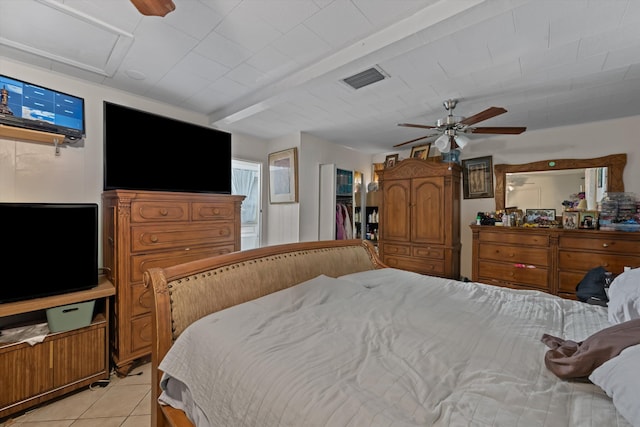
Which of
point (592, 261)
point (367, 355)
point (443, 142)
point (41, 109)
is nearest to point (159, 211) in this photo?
point (41, 109)

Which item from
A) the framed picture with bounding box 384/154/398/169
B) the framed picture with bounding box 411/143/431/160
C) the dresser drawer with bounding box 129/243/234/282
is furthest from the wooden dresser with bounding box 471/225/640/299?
the dresser drawer with bounding box 129/243/234/282

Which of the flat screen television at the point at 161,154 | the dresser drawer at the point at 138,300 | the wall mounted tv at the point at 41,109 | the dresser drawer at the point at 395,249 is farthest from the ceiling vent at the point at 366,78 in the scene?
the dresser drawer at the point at 395,249

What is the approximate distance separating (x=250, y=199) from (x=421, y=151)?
287cm

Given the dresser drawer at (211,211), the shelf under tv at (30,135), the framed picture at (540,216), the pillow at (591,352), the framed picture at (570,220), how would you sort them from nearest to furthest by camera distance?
the pillow at (591,352) → the shelf under tv at (30,135) → the dresser drawer at (211,211) → the framed picture at (570,220) → the framed picture at (540,216)

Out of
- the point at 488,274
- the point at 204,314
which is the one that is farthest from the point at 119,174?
the point at 488,274

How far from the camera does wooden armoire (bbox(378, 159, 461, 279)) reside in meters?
3.72

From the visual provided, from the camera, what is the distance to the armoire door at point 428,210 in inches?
148

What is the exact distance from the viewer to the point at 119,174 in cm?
228

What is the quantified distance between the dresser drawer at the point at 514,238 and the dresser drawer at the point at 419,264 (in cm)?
66

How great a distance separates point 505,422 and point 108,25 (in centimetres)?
265

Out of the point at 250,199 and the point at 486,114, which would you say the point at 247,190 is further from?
the point at 486,114

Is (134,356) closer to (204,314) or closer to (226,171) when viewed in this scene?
(204,314)

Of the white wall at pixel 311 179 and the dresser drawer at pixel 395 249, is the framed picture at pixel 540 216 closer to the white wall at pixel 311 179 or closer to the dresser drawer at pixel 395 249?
the dresser drawer at pixel 395 249

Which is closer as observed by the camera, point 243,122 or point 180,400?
point 180,400
